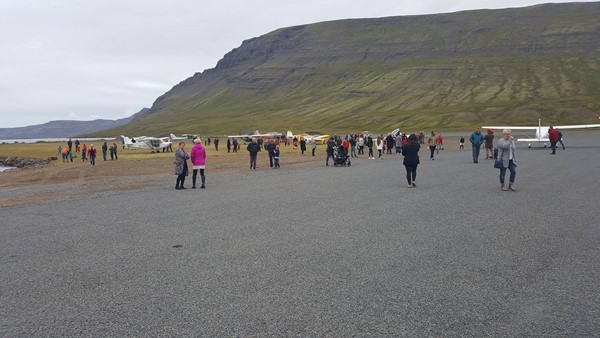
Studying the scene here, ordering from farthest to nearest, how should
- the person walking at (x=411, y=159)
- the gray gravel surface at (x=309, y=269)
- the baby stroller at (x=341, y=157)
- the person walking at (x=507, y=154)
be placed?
the baby stroller at (x=341, y=157)
the person walking at (x=411, y=159)
the person walking at (x=507, y=154)
the gray gravel surface at (x=309, y=269)

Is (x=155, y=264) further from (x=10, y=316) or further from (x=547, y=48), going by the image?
(x=547, y=48)

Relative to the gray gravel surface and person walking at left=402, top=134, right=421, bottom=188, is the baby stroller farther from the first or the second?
the gray gravel surface

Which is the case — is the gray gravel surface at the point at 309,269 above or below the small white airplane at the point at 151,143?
below

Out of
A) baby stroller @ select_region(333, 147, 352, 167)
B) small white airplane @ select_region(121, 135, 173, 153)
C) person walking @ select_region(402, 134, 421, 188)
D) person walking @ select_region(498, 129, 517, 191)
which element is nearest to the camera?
person walking @ select_region(498, 129, 517, 191)

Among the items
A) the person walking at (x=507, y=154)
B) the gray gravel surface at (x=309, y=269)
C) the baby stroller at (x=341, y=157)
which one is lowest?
the gray gravel surface at (x=309, y=269)

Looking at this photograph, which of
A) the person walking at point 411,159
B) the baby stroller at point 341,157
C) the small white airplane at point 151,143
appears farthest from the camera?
the small white airplane at point 151,143

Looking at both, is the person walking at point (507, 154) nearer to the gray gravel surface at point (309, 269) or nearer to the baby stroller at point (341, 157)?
the gray gravel surface at point (309, 269)

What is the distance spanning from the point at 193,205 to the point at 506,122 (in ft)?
349

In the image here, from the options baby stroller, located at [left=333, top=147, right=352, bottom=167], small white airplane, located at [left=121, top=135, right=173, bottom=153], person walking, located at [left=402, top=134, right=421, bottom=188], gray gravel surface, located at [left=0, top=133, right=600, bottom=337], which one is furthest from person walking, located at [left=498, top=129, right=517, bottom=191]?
small white airplane, located at [left=121, top=135, right=173, bottom=153]

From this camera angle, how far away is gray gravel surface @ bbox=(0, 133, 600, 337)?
17.5ft

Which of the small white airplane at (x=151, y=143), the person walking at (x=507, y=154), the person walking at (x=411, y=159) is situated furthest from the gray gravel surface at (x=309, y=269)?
the small white airplane at (x=151, y=143)

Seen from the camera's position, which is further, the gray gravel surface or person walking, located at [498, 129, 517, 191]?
person walking, located at [498, 129, 517, 191]

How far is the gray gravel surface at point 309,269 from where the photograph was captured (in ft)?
17.5

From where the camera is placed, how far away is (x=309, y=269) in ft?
23.9
